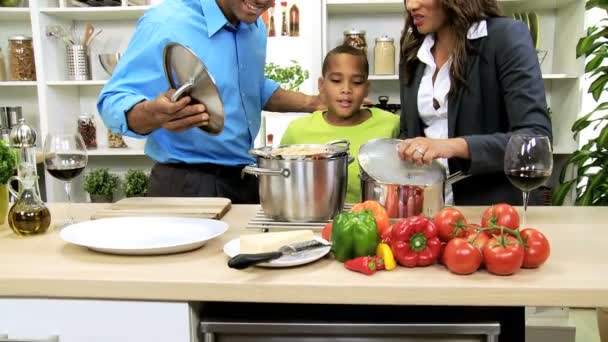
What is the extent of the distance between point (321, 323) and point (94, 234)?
1.69 feet

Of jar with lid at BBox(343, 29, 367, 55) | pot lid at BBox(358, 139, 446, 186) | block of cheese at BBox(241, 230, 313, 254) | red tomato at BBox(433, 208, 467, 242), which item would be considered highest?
jar with lid at BBox(343, 29, 367, 55)

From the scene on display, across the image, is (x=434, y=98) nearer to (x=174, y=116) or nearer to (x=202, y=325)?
(x=174, y=116)

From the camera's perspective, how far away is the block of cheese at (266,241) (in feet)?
3.15

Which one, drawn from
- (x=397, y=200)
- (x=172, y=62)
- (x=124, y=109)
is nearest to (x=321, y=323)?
(x=397, y=200)

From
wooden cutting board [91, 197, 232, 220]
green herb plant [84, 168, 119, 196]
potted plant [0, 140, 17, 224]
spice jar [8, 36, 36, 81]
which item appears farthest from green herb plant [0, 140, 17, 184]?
spice jar [8, 36, 36, 81]

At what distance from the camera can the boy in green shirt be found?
1.94 metres

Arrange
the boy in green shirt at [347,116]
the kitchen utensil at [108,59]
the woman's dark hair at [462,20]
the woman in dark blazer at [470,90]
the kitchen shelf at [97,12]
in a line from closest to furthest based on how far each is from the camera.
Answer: the woman in dark blazer at [470,90]
the woman's dark hair at [462,20]
the boy in green shirt at [347,116]
the kitchen shelf at [97,12]
the kitchen utensil at [108,59]

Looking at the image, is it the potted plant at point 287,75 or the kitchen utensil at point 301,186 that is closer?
the kitchen utensil at point 301,186

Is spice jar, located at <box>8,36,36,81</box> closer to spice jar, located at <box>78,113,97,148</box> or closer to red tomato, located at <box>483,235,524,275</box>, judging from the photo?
spice jar, located at <box>78,113,97,148</box>

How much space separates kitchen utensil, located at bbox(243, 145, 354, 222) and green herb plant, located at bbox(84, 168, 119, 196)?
2.35m

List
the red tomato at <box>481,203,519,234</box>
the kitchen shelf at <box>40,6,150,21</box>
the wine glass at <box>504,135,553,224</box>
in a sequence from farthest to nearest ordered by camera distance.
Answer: the kitchen shelf at <box>40,6,150,21</box>
the wine glass at <box>504,135,553,224</box>
the red tomato at <box>481,203,519,234</box>

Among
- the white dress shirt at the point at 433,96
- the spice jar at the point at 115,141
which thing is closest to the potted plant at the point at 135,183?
the spice jar at the point at 115,141

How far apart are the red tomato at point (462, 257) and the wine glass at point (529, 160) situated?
A: 269mm

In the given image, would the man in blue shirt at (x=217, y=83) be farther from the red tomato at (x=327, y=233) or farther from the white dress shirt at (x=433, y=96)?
the red tomato at (x=327, y=233)
